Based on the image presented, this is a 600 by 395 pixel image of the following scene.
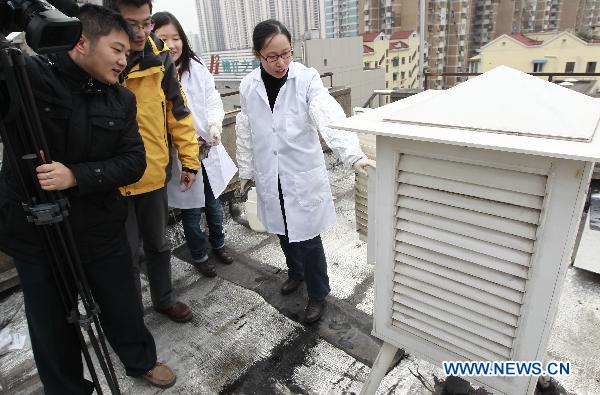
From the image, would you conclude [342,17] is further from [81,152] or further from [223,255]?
[81,152]

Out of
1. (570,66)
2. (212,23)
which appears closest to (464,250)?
(570,66)

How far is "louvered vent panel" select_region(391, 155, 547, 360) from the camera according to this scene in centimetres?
118

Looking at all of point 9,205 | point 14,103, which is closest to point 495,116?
point 14,103

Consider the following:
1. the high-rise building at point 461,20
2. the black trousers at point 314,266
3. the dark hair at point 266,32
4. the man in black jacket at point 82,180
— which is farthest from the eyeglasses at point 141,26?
the high-rise building at point 461,20

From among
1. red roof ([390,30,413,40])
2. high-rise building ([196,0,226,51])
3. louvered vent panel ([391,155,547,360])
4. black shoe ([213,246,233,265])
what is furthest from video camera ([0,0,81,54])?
high-rise building ([196,0,226,51])

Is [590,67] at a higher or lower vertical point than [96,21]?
lower

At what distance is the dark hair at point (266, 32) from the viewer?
204cm

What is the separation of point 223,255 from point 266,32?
1779 millimetres

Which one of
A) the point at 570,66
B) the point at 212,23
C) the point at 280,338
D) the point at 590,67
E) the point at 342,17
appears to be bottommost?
the point at 590,67

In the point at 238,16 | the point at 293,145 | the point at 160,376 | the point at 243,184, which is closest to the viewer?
the point at 160,376

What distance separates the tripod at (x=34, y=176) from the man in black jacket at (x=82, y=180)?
0.06 metres

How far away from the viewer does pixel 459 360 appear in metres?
1.47

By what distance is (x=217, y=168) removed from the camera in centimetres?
290

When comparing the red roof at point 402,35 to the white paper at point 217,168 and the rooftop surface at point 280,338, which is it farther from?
the rooftop surface at point 280,338
